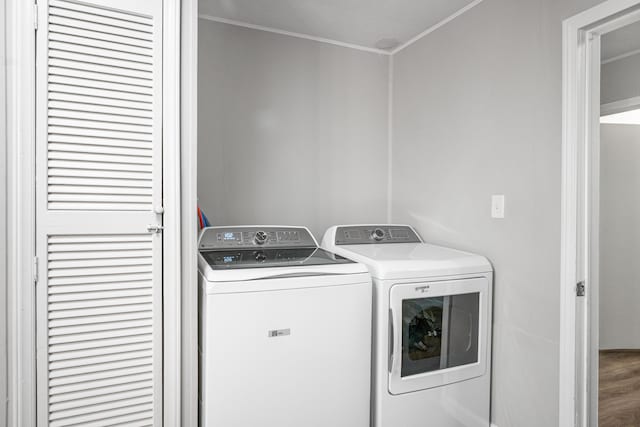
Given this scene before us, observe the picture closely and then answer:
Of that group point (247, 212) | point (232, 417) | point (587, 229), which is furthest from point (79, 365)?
point (587, 229)

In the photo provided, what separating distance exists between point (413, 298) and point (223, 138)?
4.89 ft

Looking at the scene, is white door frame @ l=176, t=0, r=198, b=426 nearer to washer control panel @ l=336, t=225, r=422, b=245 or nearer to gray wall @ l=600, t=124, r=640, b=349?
washer control panel @ l=336, t=225, r=422, b=245

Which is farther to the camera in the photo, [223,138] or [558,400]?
[223,138]

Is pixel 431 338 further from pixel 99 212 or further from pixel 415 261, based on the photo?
pixel 99 212

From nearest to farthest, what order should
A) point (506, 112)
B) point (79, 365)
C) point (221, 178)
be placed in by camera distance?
point (79, 365) < point (506, 112) < point (221, 178)

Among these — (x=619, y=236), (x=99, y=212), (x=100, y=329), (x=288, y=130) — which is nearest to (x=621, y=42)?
(x=619, y=236)

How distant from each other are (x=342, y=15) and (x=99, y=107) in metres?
1.54

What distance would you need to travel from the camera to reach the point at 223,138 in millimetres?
2324

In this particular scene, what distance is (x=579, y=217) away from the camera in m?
1.56

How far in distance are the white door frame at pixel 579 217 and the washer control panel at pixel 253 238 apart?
4.12ft

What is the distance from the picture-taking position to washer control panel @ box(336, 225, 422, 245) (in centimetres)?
231

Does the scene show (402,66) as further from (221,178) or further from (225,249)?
(225,249)

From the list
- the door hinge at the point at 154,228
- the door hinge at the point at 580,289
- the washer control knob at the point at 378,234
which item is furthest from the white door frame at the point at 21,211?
the door hinge at the point at 580,289

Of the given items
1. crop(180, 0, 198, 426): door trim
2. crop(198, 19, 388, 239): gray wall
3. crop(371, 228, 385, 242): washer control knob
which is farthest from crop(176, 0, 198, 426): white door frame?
crop(371, 228, 385, 242): washer control knob
